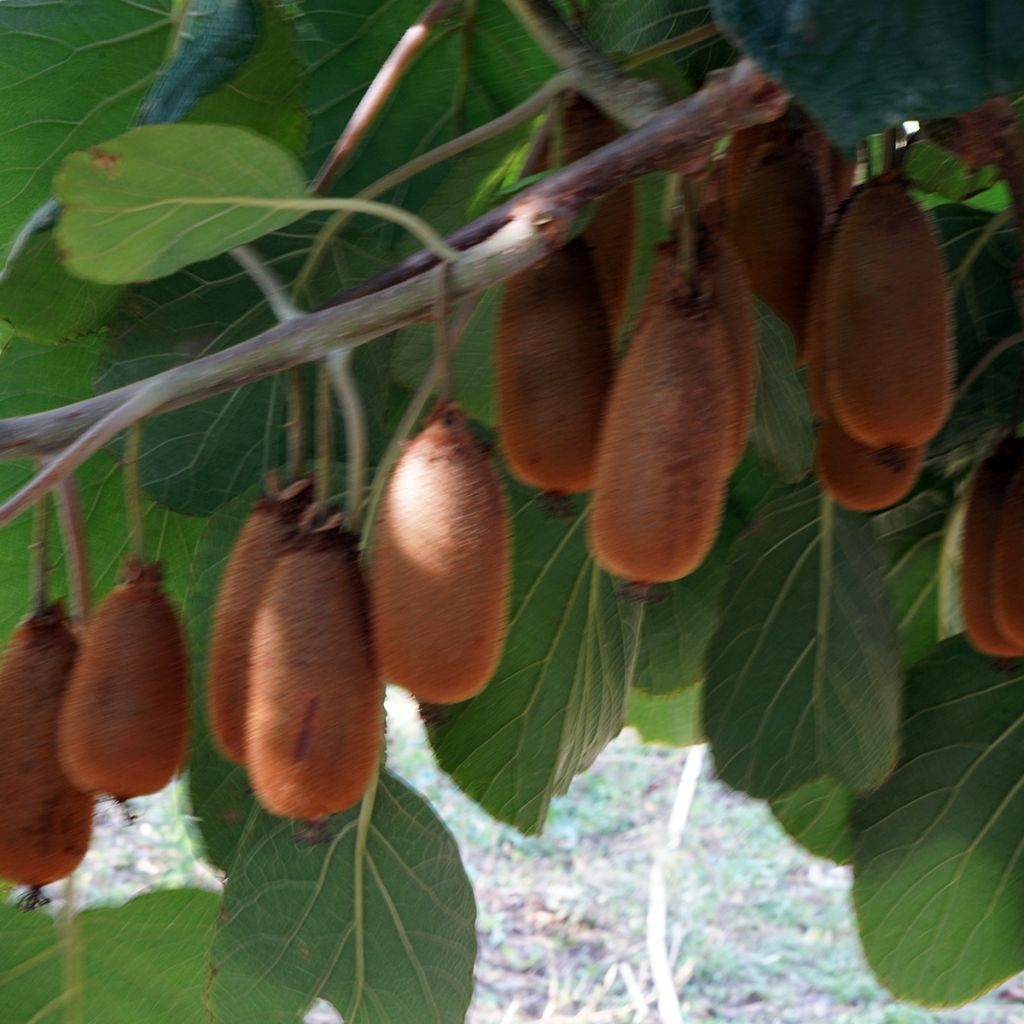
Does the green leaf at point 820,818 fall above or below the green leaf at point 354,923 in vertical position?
below

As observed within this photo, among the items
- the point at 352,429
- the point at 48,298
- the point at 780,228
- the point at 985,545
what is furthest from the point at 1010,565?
the point at 48,298

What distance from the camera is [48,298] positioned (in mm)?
563

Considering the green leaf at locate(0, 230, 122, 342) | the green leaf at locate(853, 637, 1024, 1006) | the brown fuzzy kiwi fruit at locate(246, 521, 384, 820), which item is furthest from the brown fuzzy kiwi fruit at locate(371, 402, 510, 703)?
the green leaf at locate(853, 637, 1024, 1006)

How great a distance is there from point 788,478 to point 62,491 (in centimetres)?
30

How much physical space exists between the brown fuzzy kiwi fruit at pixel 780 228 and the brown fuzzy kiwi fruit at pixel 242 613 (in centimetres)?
18

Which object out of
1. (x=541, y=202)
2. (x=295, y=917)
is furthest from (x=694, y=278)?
(x=295, y=917)

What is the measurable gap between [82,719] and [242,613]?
2.1 inches

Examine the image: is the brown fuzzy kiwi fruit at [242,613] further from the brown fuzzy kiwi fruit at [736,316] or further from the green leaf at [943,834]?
the green leaf at [943,834]

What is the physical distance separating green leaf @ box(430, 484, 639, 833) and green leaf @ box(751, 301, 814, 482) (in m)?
0.10

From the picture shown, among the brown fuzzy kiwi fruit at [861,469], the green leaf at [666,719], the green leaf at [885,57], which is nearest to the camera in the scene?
the green leaf at [885,57]

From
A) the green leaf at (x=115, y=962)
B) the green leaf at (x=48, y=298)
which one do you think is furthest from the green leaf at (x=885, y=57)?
the green leaf at (x=115, y=962)

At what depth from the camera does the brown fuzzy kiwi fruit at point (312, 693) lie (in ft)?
1.22

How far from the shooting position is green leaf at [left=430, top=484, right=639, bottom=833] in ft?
2.06

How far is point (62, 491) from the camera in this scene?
0.42 metres
